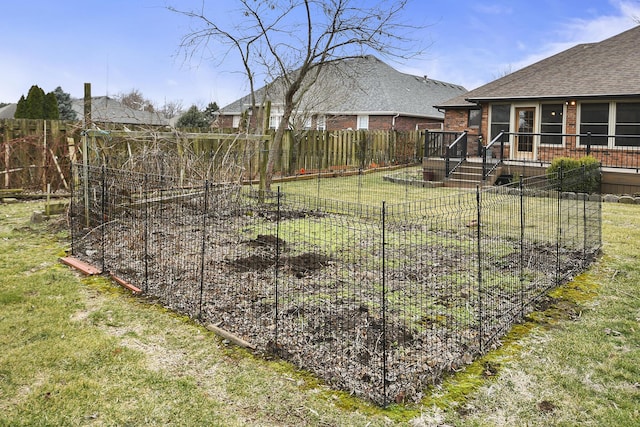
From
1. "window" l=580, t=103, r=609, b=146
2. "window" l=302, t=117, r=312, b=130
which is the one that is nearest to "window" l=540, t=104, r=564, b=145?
"window" l=580, t=103, r=609, b=146

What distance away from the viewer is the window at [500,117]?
56.4ft

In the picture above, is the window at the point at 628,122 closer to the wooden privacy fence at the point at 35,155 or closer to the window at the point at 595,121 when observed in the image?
the window at the point at 595,121

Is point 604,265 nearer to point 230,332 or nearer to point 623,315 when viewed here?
point 623,315

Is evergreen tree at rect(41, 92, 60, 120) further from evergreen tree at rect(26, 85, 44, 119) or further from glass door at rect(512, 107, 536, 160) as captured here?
glass door at rect(512, 107, 536, 160)

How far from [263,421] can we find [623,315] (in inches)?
139

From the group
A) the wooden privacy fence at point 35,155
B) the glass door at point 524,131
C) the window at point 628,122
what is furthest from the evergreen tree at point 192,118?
the window at point 628,122

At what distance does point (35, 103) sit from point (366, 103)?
600 inches

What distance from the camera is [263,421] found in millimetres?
2938

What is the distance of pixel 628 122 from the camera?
14.5 m

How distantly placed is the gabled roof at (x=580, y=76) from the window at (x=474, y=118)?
1.73 feet

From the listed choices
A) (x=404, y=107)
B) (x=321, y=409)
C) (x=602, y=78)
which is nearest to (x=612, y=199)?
(x=602, y=78)

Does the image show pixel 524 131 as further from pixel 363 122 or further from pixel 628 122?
pixel 363 122

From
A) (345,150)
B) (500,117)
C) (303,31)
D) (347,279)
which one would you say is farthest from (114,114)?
(500,117)

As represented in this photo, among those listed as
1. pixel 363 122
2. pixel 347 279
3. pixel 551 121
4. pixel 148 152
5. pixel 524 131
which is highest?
pixel 363 122
